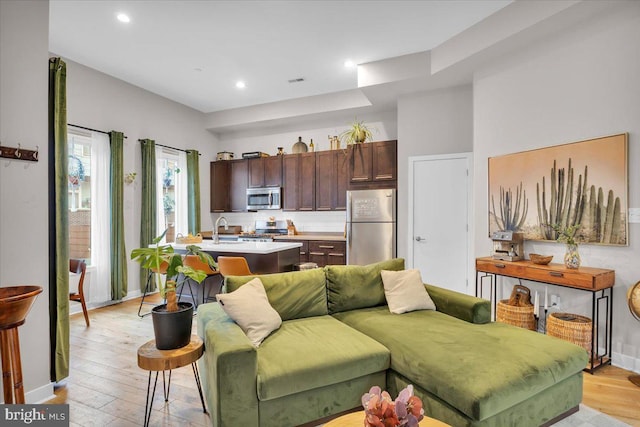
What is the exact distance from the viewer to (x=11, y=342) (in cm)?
173

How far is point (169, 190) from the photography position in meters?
6.05

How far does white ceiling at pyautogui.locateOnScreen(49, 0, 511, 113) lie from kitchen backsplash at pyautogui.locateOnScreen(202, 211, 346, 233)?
234 cm

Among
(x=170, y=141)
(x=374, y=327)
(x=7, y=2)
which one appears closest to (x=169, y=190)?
(x=170, y=141)

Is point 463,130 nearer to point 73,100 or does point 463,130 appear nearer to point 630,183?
point 630,183

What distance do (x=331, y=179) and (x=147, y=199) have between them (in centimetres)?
302

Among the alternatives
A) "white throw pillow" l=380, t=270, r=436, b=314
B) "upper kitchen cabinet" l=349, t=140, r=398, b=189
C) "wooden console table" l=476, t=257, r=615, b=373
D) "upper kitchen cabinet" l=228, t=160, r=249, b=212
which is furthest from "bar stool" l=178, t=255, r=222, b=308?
"wooden console table" l=476, t=257, r=615, b=373

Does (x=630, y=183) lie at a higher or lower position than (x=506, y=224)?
higher

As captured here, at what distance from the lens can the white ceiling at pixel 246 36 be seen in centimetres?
332

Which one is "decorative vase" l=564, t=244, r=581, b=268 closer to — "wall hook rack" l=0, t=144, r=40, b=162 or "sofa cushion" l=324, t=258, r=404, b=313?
"sofa cushion" l=324, t=258, r=404, b=313

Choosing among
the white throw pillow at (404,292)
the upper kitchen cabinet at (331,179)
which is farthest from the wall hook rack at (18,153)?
the upper kitchen cabinet at (331,179)

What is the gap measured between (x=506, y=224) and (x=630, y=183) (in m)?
1.18

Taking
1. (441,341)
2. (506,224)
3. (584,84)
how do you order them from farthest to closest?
(506,224)
(584,84)
(441,341)

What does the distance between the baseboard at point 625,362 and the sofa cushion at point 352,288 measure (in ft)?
6.51

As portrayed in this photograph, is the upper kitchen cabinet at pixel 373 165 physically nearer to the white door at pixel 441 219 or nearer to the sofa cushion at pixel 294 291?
the white door at pixel 441 219
